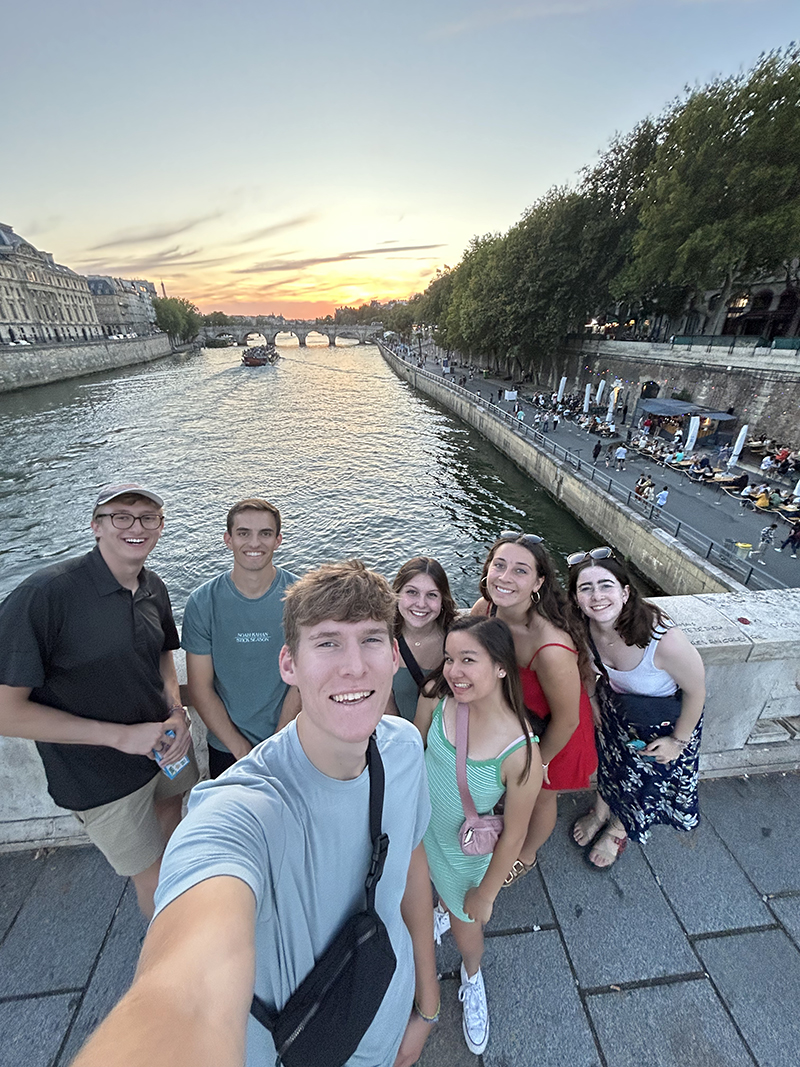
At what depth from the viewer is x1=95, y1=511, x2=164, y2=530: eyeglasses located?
1818 mm

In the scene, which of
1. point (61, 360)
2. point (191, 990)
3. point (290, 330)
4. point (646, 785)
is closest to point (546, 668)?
point (646, 785)

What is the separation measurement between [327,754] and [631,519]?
1486cm

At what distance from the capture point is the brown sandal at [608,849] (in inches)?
96.6

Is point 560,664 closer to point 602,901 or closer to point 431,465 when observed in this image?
point 602,901

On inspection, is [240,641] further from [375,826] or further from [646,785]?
[646,785]

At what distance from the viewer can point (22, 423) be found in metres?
31.7

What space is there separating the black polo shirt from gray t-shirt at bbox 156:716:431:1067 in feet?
3.25

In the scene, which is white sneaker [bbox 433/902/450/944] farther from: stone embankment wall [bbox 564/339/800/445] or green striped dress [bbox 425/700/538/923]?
stone embankment wall [bbox 564/339/800/445]

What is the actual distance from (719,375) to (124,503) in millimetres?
27076

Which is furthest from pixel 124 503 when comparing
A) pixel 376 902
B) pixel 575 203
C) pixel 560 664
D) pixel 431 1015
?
pixel 575 203

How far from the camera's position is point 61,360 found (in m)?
50.5

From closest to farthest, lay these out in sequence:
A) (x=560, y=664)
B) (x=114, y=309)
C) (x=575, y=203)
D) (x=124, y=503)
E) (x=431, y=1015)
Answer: (x=431, y=1015) < (x=124, y=503) < (x=560, y=664) < (x=575, y=203) < (x=114, y=309)

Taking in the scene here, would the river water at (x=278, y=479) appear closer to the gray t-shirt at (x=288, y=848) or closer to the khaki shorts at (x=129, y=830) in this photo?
the khaki shorts at (x=129, y=830)

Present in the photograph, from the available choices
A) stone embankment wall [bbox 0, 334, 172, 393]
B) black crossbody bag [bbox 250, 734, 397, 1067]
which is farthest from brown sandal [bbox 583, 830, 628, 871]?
stone embankment wall [bbox 0, 334, 172, 393]
